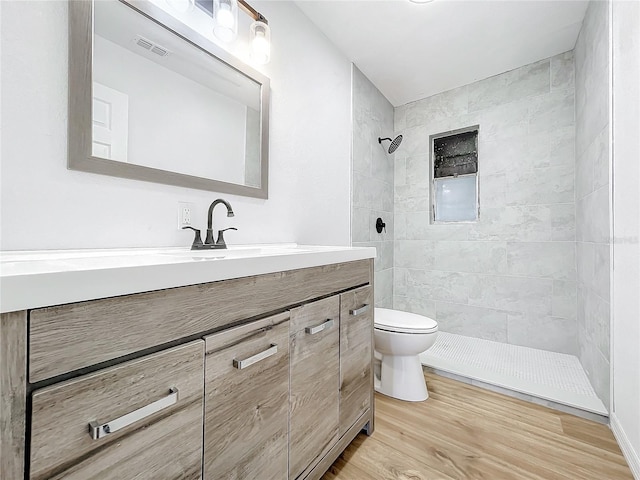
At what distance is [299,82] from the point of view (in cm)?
184

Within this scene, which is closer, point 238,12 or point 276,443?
point 276,443

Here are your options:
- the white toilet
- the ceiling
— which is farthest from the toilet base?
the ceiling

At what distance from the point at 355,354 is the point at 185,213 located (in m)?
0.95

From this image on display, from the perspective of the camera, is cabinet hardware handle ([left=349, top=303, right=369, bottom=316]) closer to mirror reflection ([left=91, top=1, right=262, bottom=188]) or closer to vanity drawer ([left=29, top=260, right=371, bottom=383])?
vanity drawer ([left=29, top=260, right=371, bottom=383])

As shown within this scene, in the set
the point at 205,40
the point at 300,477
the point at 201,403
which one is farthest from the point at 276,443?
the point at 205,40

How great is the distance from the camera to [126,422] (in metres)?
0.54

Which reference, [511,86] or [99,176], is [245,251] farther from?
[511,86]

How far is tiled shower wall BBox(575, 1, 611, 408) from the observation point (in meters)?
1.54

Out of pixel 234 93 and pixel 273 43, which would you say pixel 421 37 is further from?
pixel 234 93

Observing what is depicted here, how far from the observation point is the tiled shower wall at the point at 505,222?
7.46ft

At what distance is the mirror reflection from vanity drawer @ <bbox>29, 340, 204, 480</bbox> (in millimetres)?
793

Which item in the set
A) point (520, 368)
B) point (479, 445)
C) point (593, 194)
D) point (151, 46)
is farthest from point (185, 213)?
point (520, 368)

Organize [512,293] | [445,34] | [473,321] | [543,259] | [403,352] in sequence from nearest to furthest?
[403,352], [445,34], [543,259], [512,293], [473,321]

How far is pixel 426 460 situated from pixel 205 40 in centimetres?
209
